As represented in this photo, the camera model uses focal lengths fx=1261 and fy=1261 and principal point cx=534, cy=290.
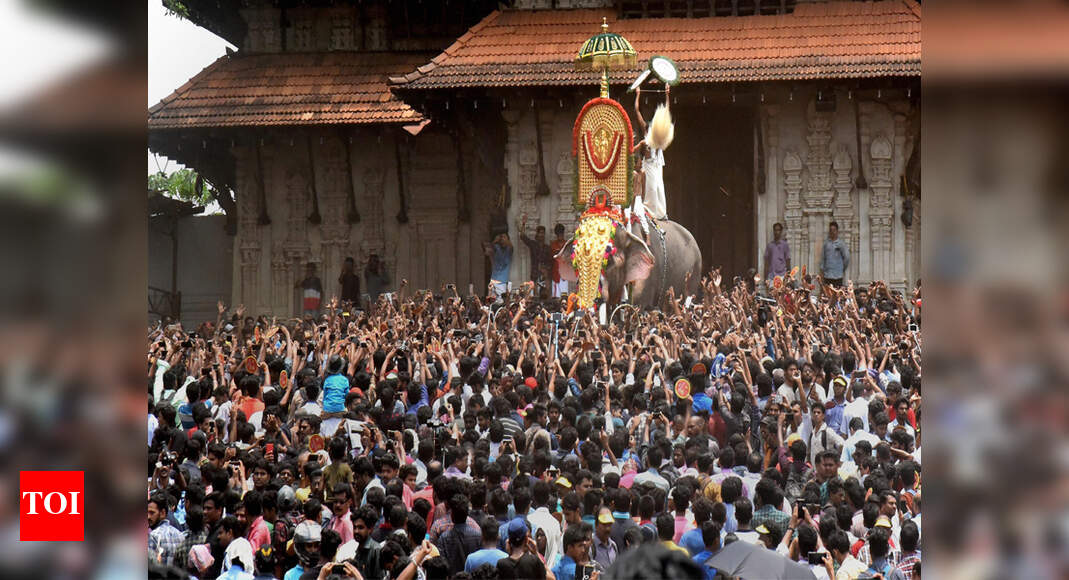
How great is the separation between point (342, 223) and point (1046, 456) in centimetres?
1472

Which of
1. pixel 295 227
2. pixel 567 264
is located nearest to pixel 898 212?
pixel 567 264

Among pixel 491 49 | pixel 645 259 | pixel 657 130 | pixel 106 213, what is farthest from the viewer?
pixel 491 49

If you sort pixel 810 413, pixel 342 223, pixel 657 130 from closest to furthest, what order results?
pixel 810 413 → pixel 657 130 → pixel 342 223

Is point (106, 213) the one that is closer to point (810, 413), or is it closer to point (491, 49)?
point (810, 413)

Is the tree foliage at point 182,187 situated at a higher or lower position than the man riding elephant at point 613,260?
higher

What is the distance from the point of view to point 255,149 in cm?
1852

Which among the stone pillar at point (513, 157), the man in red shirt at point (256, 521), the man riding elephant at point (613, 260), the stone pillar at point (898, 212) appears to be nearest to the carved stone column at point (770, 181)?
the stone pillar at point (898, 212)

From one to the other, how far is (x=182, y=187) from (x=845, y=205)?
21670mm

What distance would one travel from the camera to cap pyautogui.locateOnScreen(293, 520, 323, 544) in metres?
6.91

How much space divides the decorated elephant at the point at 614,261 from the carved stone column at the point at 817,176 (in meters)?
2.88

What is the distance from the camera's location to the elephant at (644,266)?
13.8m

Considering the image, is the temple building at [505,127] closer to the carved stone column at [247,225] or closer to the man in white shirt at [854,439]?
the carved stone column at [247,225]

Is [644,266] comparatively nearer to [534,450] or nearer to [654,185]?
[654,185]

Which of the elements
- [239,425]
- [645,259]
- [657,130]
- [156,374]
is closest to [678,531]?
[239,425]
